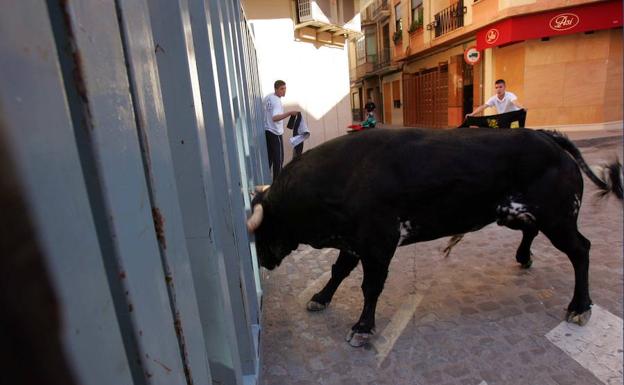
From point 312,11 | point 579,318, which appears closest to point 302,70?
point 312,11

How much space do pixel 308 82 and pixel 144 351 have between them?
37.3ft

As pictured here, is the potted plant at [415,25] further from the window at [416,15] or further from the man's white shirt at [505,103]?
the man's white shirt at [505,103]

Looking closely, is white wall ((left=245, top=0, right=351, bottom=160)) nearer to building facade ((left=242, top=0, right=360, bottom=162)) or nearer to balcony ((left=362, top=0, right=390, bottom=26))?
building facade ((left=242, top=0, right=360, bottom=162))

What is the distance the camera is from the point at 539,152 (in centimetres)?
314

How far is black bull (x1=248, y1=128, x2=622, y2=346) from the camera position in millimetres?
2936

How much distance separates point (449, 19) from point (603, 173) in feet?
65.1

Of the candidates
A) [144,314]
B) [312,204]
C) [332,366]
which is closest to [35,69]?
[144,314]

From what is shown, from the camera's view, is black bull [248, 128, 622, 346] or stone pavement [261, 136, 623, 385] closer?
stone pavement [261, 136, 623, 385]

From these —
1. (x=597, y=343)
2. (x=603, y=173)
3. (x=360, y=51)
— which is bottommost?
(x=597, y=343)

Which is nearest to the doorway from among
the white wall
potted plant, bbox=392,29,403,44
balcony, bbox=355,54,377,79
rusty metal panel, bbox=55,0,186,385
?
potted plant, bbox=392,29,403,44

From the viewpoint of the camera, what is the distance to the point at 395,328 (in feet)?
10.4

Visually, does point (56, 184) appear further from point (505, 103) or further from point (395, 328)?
point (505, 103)

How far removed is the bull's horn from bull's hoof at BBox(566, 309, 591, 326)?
2479 millimetres

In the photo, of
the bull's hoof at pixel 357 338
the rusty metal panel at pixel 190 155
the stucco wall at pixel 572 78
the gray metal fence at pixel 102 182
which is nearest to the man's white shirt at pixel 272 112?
the bull's hoof at pixel 357 338
